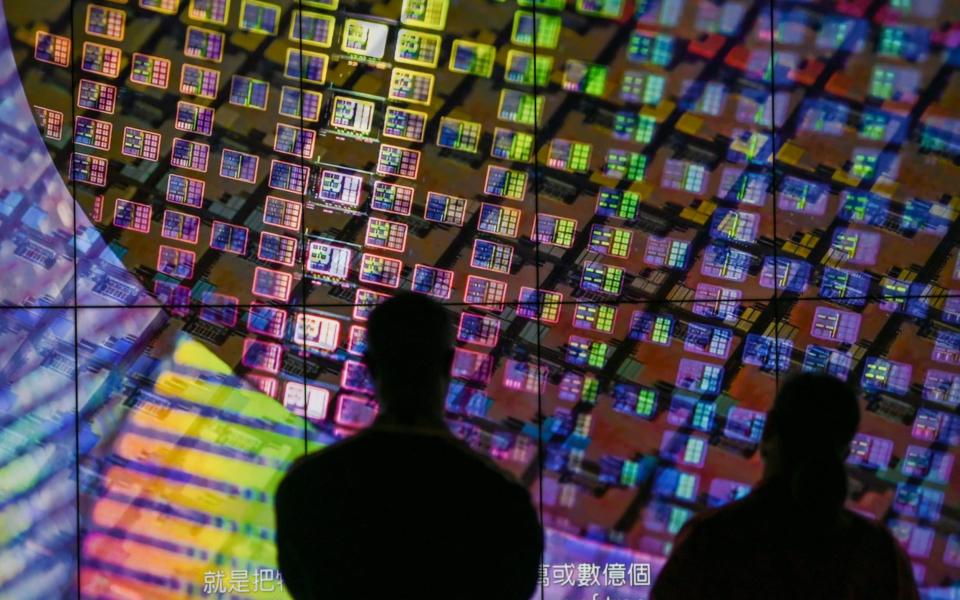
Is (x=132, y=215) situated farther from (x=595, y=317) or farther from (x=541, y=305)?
(x=595, y=317)

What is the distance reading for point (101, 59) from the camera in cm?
264

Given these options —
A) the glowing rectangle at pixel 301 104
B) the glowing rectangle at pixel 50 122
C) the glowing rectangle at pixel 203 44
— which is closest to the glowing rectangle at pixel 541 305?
the glowing rectangle at pixel 301 104

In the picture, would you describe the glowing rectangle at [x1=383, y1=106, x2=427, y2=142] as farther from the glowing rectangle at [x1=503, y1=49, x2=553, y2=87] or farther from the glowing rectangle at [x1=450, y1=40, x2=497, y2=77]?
the glowing rectangle at [x1=503, y1=49, x2=553, y2=87]

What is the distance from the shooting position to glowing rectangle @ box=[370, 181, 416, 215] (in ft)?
8.56

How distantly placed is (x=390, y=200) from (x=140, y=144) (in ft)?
2.69

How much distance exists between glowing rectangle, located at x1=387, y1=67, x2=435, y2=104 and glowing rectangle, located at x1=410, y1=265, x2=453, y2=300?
54 centimetres

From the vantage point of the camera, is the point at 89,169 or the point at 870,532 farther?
the point at 89,169

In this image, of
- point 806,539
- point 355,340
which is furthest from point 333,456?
point 355,340

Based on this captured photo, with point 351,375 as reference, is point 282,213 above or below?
above

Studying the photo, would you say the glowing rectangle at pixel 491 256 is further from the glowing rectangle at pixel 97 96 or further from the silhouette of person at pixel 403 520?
the silhouette of person at pixel 403 520

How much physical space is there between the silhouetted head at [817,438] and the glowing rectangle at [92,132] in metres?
2.25

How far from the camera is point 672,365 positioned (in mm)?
2613

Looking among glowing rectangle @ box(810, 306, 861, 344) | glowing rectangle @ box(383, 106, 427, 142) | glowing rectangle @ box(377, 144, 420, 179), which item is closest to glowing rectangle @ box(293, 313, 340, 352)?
glowing rectangle @ box(377, 144, 420, 179)

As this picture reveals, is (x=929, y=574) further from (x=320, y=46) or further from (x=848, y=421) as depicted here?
(x=320, y=46)
